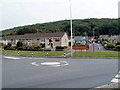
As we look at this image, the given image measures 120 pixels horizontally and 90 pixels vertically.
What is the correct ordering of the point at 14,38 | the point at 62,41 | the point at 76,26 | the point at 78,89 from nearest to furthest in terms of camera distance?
the point at 78,89, the point at 62,41, the point at 14,38, the point at 76,26

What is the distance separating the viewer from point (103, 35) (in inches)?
4097

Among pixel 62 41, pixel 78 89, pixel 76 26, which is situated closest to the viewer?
pixel 78 89

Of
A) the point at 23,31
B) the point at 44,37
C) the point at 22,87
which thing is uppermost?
the point at 23,31

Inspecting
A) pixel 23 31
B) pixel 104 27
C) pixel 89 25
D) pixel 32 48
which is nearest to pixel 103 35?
pixel 104 27

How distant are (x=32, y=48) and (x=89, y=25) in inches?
3174

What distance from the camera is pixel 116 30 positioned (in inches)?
3890

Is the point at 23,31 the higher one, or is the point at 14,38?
the point at 23,31

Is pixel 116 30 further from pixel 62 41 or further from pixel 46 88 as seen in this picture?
pixel 46 88

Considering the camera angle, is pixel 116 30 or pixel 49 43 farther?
pixel 116 30

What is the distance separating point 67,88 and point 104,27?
A: 102 meters

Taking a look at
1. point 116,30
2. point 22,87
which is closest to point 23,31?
point 116,30

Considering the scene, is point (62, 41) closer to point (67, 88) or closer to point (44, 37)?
point (44, 37)

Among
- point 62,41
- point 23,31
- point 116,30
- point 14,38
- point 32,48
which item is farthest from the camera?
point 116,30

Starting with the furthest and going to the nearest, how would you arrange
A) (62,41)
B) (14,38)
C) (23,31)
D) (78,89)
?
1. (23,31)
2. (14,38)
3. (62,41)
4. (78,89)
